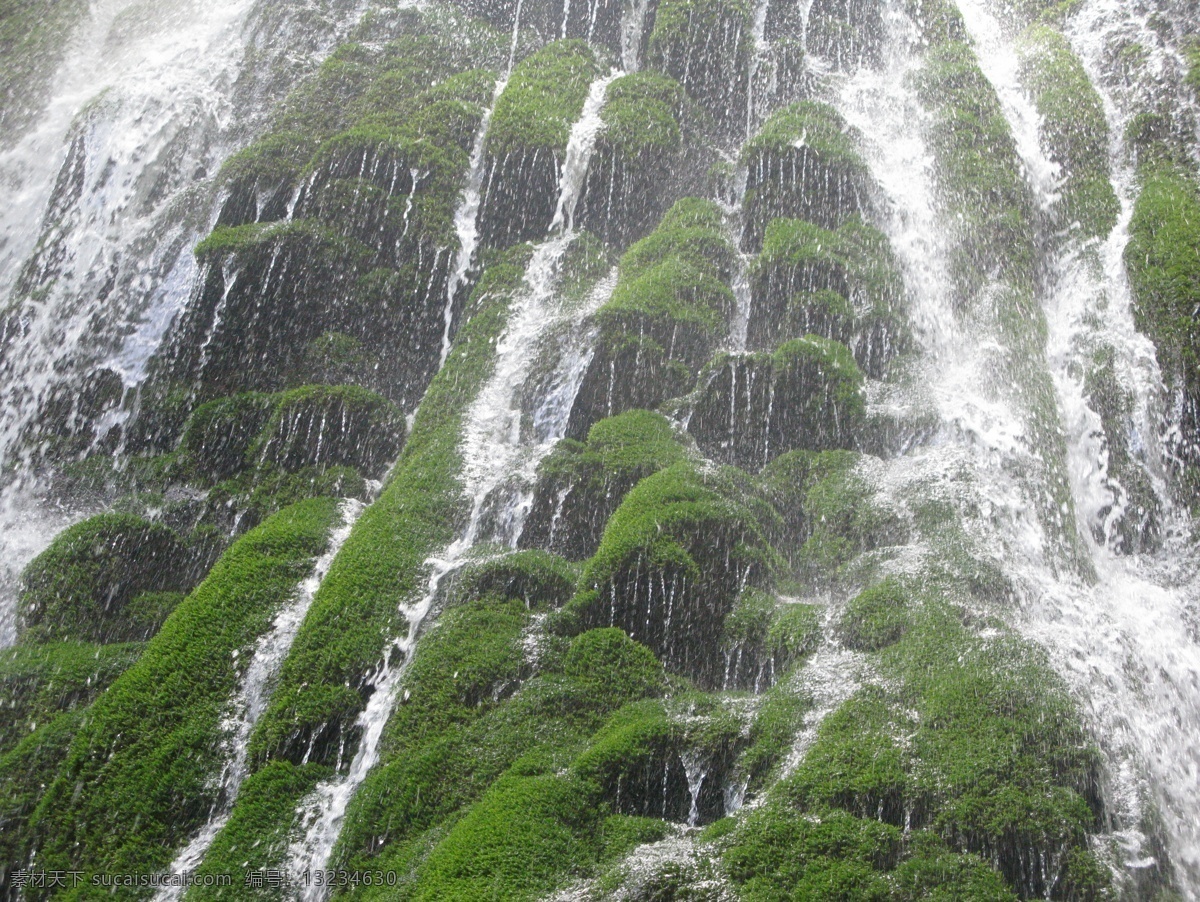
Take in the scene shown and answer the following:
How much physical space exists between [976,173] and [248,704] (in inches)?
652

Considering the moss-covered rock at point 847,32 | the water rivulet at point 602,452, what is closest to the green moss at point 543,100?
the water rivulet at point 602,452

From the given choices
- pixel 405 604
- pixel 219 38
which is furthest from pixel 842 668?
pixel 219 38

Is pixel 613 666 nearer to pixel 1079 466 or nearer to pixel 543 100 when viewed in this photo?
pixel 1079 466

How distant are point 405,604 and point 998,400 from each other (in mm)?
9951

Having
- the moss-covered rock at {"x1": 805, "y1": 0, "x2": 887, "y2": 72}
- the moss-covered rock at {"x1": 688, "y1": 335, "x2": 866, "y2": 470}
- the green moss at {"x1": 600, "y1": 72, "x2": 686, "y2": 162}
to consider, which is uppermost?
the moss-covered rock at {"x1": 805, "y1": 0, "x2": 887, "y2": 72}

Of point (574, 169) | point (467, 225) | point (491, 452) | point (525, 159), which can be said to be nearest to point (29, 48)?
point (467, 225)

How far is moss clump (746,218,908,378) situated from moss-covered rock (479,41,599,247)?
469cm

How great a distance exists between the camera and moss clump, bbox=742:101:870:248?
72.5 feet

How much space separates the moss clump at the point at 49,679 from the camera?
15133 mm

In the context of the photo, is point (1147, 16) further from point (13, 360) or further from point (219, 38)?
point (13, 360)

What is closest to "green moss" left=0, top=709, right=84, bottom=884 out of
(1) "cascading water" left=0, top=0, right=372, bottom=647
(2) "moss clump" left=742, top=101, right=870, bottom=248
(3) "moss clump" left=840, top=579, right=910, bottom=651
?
(1) "cascading water" left=0, top=0, right=372, bottom=647

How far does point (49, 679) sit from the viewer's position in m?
15.5

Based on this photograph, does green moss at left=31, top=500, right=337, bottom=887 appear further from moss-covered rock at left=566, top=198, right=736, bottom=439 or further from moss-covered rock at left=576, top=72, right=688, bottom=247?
moss-covered rock at left=576, top=72, right=688, bottom=247

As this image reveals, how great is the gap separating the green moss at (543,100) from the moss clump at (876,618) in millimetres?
12852
